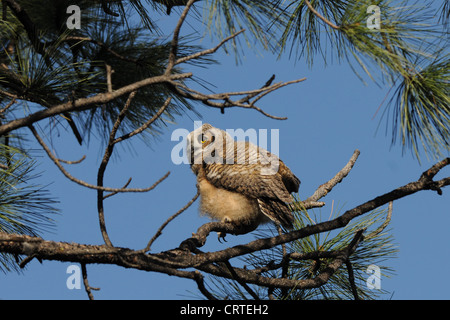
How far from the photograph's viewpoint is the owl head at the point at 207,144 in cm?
292

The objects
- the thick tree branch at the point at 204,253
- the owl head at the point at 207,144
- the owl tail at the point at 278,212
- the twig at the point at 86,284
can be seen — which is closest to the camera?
the thick tree branch at the point at 204,253

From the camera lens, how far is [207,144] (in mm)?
2949

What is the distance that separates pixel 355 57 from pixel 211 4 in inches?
38.8

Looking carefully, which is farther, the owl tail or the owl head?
the owl head

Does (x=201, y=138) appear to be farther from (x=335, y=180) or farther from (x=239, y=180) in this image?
(x=335, y=180)

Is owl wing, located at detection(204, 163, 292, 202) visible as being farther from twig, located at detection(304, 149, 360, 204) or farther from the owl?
twig, located at detection(304, 149, 360, 204)

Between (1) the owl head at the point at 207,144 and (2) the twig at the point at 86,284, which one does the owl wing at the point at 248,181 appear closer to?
(1) the owl head at the point at 207,144

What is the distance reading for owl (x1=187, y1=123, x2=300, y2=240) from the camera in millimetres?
2688

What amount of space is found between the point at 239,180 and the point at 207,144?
0.28m

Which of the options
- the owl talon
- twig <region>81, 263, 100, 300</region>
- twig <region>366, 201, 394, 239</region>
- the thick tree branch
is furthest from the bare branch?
twig <region>366, 201, 394, 239</region>

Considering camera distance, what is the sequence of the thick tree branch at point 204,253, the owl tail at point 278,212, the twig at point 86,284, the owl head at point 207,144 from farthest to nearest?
the owl head at point 207,144 → the owl tail at point 278,212 → the twig at point 86,284 → the thick tree branch at point 204,253

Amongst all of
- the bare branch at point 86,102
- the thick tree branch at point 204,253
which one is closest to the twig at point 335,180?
the thick tree branch at point 204,253

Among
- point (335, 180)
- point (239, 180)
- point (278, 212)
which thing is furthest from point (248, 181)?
point (335, 180)
